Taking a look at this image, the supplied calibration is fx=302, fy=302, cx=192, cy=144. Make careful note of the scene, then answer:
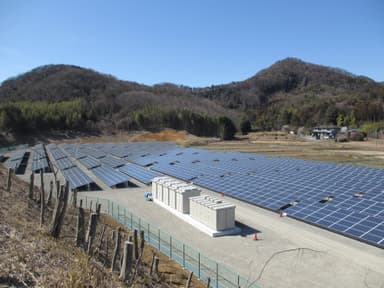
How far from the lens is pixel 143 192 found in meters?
35.1

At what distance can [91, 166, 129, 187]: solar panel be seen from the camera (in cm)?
3764

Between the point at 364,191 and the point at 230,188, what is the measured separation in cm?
1270

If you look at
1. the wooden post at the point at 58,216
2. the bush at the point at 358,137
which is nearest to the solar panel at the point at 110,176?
the wooden post at the point at 58,216

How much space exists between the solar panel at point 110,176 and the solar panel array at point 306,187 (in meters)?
2.40

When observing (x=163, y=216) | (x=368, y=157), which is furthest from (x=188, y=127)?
(x=163, y=216)

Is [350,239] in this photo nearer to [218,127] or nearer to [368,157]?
[368,157]

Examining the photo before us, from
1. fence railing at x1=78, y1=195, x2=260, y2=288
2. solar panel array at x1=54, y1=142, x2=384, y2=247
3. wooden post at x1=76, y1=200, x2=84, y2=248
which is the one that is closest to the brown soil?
wooden post at x1=76, y1=200, x2=84, y2=248

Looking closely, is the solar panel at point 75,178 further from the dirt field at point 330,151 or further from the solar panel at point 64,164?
the dirt field at point 330,151

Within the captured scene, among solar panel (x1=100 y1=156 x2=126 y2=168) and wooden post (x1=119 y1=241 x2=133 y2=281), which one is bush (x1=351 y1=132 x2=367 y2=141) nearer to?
solar panel (x1=100 y1=156 x2=126 y2=168)

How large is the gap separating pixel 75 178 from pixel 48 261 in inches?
1243

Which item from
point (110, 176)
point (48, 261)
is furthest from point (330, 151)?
point (48, 261)

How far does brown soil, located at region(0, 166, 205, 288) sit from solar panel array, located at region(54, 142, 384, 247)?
12.8m

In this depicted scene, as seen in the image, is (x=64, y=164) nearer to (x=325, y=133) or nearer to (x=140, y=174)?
(x=140, y=174)

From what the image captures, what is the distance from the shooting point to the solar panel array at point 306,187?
22062 millimetres
